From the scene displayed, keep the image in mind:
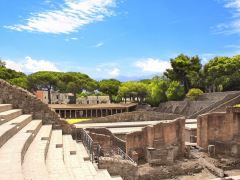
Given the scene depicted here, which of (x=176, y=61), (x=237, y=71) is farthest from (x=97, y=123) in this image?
(x=237, y=71)

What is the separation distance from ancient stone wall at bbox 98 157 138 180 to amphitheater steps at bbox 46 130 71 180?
1.84m

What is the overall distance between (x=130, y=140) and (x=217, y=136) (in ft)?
28.9

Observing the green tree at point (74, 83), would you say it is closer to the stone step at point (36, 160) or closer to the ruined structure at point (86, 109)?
the ruined structure at point (86, 109)

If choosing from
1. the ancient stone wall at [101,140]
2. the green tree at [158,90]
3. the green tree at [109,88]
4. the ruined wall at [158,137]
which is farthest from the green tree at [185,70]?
the ancient stone wall at [101,140]

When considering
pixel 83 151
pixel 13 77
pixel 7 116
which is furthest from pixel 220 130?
pixel 13 77

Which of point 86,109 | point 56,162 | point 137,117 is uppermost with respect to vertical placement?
point 86,109

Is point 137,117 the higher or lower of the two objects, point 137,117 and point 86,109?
the lower

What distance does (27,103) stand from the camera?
1828 cm

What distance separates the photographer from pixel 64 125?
17.9m

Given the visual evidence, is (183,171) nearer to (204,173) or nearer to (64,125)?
(204,173)

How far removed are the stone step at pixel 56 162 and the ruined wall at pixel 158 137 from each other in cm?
901

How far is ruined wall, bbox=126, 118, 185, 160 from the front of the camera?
22734mm

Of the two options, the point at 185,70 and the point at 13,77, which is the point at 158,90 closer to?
the point at 185,70

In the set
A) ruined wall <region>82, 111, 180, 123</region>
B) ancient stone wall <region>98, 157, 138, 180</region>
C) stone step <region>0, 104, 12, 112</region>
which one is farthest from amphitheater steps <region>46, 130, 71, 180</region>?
ruined wall <region>82, 111, 180, 123</region>
